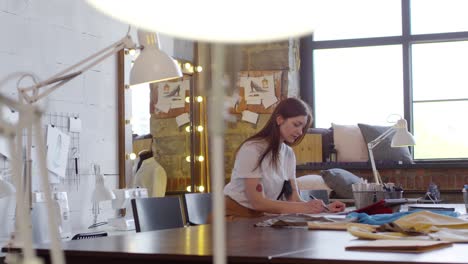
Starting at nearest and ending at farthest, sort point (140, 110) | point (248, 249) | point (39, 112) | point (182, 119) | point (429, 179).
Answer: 1. point (39, 112)
2. point (248, 249)
3. point (140, 110)
4. point (182, 119)
5. point (429, 179)

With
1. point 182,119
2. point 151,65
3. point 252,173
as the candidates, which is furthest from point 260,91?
point 151,65

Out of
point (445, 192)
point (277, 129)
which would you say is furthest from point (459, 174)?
point (277, 129)

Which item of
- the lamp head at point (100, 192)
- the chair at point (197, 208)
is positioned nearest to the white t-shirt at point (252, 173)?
the chair at point (197, 208)

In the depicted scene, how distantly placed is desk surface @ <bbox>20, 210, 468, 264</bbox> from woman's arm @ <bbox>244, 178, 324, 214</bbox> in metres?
1.00

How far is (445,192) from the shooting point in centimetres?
607

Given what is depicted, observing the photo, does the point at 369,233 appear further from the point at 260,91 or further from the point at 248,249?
the point at 260,91

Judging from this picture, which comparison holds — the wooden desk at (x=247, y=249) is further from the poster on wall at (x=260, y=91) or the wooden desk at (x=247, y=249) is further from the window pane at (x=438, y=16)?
the window pane at (x=438, y=16)

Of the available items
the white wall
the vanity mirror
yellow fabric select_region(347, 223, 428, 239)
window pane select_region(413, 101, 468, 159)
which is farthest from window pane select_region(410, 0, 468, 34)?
yellow fabric select_region(347, 223, 428, 239)

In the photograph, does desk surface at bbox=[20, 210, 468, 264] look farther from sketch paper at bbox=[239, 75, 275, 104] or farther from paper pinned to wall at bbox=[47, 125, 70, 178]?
sketch paper at bbox=[239, 75, 275, 104]

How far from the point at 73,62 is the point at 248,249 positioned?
260 centimetres

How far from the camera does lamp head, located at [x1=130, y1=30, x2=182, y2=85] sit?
2760 millimetres

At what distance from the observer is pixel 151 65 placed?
2777mm

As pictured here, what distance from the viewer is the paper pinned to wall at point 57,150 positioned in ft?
12.3

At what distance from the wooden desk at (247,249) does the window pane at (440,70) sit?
16.1 feet
